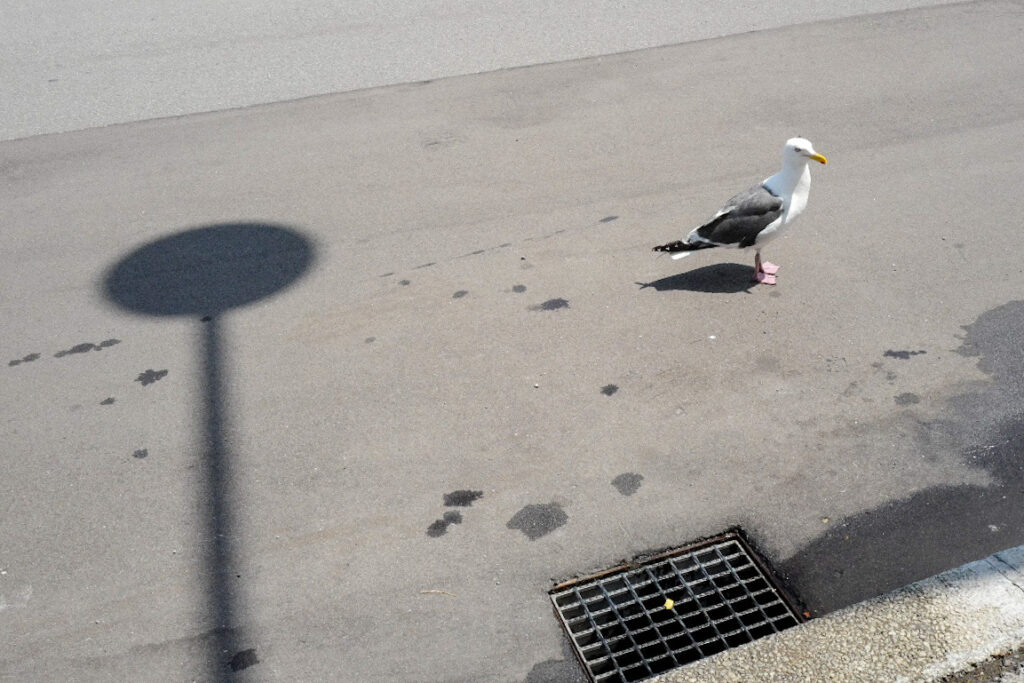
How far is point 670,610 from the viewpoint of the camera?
3.79 metres

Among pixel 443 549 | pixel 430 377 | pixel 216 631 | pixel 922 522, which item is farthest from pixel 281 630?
pixel 922 522

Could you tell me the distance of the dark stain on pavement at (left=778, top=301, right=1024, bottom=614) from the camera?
379 centimetres

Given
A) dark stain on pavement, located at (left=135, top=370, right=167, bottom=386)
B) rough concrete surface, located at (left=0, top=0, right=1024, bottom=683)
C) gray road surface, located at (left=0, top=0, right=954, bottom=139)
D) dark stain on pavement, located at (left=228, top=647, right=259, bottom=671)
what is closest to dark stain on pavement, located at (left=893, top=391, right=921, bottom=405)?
rough concrete surface, located at (left=0, top=0, right=1024, bottom=683)

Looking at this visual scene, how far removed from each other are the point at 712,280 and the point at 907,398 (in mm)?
1501

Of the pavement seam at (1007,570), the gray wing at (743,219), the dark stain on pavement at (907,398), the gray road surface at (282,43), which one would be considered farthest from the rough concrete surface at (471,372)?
the gray road surface at (282,43)

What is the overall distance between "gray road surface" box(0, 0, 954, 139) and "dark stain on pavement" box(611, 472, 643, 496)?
243 inches

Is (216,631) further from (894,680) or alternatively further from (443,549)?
(894,680)

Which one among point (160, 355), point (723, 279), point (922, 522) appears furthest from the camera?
point (723, 279)

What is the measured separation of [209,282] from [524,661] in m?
3.69

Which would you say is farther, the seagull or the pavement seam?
the seagull

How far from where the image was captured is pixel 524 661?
3.53 metres

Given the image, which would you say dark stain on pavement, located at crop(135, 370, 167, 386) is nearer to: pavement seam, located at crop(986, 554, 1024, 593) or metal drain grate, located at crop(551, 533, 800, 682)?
metal drain grate, located at crop(551, 533, 800, 682)

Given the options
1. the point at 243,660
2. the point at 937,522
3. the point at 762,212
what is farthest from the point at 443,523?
the point at 762,212

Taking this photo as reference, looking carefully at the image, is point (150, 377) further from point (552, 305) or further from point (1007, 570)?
point (1007, 570)
